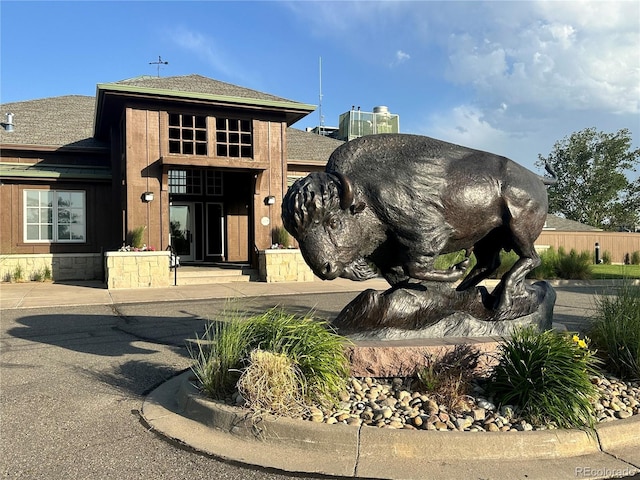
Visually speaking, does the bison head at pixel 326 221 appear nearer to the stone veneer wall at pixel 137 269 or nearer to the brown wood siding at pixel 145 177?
the stone veneer wall at pixel 137 269

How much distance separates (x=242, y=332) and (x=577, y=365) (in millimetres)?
2674

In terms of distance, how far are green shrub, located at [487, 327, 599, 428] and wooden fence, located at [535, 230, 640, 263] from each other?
2337 centimetres

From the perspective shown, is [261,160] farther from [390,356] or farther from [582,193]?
[582,193]

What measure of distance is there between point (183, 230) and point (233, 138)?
4.93 m

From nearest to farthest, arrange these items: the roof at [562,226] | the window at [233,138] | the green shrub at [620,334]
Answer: the green shrub at [620,334], the window at [233,138], the roof at [562,226]

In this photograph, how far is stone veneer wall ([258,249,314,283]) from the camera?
1591 centimetres

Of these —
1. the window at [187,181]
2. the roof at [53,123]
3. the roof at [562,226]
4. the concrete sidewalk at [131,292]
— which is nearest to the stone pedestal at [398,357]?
the concrete sidewalk at [131,292]

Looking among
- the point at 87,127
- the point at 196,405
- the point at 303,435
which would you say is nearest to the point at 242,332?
the point at 196,405

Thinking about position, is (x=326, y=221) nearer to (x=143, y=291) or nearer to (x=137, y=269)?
(x=143, y=291)

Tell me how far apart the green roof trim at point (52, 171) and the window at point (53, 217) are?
620 mm

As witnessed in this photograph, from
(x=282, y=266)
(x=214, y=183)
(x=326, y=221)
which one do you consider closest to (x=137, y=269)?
(x=282, y=266)

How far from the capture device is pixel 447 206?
487 cm

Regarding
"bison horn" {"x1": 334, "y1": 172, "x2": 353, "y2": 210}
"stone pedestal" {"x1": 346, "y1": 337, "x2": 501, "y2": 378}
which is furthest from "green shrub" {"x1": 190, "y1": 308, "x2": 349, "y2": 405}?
"bison horn" {"x1": 334, "y1": 172, "x2": 353, "y2": 210}

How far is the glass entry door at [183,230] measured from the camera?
19847mm
